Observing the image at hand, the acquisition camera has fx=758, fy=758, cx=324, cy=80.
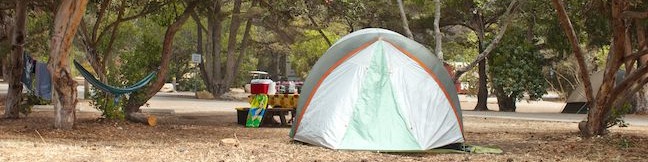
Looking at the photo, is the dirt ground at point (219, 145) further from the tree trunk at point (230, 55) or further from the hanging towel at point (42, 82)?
the tree trunk at point (230, 55)

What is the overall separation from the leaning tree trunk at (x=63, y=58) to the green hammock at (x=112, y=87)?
1.90ft

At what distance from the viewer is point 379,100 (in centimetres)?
934

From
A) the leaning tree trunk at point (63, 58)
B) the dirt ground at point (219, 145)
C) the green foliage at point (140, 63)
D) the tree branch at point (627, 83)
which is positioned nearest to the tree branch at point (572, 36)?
the tree branch at point (627, 83)

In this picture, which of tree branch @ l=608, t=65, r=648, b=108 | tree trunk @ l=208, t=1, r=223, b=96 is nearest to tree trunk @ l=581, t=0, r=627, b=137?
tree branch @ l=608, t=65, r=648, b=108

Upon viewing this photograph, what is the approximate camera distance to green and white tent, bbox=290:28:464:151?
29.3ft

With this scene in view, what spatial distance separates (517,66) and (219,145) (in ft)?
49.3

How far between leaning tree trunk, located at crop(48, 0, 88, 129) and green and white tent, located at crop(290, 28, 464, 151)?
11.4 feet

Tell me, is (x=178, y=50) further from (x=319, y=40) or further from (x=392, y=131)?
(x=392, y=131)

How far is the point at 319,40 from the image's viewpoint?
38.5m

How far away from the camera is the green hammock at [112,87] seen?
1173 cm

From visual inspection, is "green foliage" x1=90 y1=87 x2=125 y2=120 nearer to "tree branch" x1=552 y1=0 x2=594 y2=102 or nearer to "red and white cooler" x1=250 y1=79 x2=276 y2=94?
"red and white cooler" x1=250 y1=79 x2=276 y2=94

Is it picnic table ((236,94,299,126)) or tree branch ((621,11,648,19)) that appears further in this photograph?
picnic table ((236,94,299,126))

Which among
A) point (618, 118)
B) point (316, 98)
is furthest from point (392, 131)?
point (618, 118)

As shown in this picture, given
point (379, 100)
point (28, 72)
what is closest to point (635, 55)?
point (379, 100)
